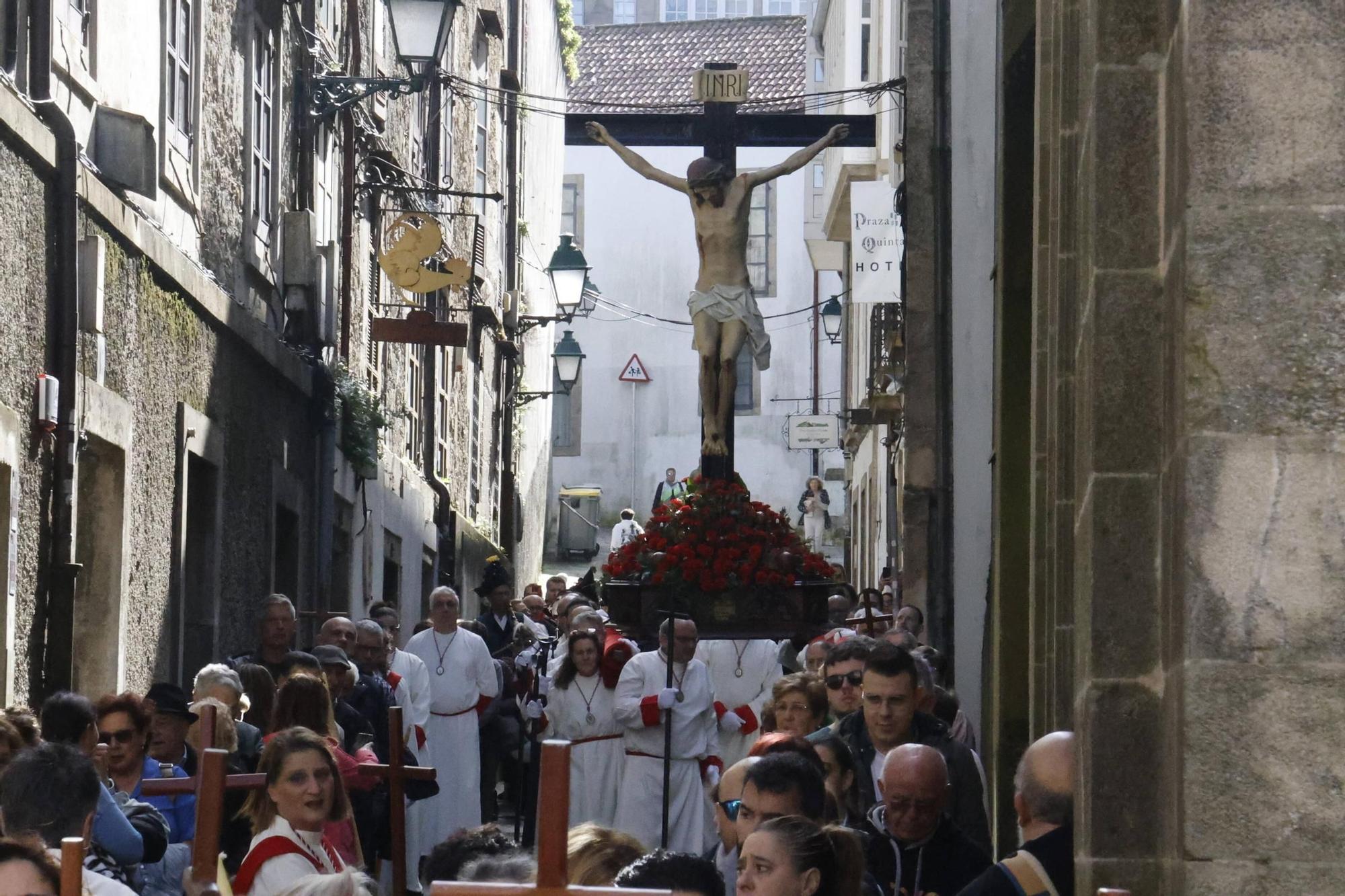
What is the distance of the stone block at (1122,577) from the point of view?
453 centimetres

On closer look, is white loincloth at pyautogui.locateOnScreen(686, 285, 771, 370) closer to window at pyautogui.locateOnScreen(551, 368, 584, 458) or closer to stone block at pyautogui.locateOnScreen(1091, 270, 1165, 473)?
stone block at pyautogui.locateOnScreen(1091, 270, 1165, 473)

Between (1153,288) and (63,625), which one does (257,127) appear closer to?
(63,625)

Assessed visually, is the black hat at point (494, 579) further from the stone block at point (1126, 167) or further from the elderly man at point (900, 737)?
the stone block at point (1126, 167)

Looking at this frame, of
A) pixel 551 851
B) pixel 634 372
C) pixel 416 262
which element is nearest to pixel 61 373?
pixel 416 262

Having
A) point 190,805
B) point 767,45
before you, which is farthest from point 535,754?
point 767,45

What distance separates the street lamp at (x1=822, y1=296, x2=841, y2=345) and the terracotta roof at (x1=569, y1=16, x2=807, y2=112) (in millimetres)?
15062

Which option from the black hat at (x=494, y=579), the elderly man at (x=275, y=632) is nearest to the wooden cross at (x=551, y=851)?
the elderly man at (x=275, y=632)

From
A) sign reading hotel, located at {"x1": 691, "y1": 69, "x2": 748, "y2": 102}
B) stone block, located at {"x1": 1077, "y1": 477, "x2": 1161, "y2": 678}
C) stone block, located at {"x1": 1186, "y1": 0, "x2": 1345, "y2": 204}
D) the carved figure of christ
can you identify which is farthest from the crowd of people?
sign reading hotel, located at {"x1": 691, "y1": 69, "x2": 748, "y2": 102}

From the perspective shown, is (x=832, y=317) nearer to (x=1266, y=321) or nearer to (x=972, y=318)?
(x=972, y=318)

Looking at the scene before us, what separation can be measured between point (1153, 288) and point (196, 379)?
32.3ft

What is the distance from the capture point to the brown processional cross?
16.1 metres

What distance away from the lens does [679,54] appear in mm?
55594

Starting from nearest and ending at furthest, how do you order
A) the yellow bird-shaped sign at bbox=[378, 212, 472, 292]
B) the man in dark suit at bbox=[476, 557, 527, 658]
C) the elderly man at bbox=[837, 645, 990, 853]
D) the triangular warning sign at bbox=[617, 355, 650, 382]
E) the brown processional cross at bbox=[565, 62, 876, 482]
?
the elderly man at bbox=[837, 645, 990, 853] < the brown processional cross at bbox=[565, 62, 876, 482] < the man in dark suit at bbox=[476, 557, 527, 658] < the yellow bird-shaped sign at bbox=[378, 212, 472, 292] < the triangular warning sign at bbox=[617, 355, 650, 382]

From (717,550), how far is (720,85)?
11.6 feet
